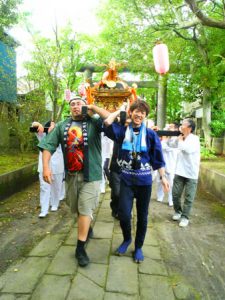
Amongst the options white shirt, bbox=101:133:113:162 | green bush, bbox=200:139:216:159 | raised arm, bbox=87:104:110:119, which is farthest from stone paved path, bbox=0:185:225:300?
green bush, bbox=200:139:216:159

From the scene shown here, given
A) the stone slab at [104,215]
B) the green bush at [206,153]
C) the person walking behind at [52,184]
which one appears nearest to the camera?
the stone slab at [104,215]

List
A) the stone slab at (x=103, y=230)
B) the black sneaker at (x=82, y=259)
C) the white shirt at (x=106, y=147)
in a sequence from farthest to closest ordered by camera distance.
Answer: the white shirt at (x=106, y=147)
the stone slab at (x=103, y=230)
the black sneaker at (x=82, y=259)

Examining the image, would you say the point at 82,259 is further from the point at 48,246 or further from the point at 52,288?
the point at 48,246

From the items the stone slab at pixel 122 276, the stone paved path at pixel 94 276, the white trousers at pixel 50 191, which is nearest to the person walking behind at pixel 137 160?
the stone slab at pixel 122 276

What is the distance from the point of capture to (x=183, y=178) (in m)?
5.41

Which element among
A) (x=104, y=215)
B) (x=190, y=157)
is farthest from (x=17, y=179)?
(x=190, y=157)

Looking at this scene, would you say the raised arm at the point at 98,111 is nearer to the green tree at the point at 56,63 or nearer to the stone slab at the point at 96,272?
the stone slab at the point at 96,272

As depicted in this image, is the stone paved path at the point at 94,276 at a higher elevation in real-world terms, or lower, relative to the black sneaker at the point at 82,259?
lower

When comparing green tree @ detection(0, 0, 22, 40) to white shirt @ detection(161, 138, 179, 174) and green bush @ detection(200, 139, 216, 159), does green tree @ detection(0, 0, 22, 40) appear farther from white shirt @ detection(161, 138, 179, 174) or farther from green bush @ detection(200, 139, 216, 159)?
green bush @ detection(200, 139, 216, 159)

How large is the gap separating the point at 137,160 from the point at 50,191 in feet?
9.57

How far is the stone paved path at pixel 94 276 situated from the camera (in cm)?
291

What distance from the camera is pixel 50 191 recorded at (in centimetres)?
582

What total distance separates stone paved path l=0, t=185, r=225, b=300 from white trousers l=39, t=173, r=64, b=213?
138cm

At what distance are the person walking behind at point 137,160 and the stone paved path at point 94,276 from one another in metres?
0.32
